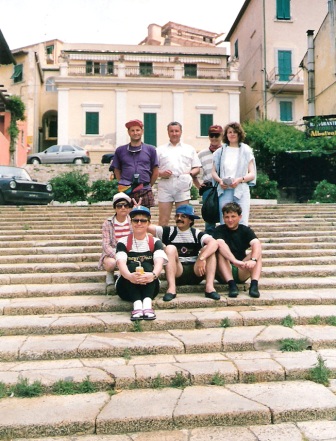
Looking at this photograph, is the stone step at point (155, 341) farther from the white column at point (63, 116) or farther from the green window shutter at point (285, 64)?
Answer: the green window shutter at point (285, 64)

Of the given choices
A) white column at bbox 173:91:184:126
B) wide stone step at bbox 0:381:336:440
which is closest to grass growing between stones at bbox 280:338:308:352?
wide stone step at bbox 0:381:336:440

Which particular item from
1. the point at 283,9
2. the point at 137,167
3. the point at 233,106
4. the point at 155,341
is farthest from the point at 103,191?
the point at 283,9

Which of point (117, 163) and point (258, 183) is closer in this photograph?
point (117, 163)

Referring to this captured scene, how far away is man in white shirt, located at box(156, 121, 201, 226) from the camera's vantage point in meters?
5.71

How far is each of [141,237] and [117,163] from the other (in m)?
1.28

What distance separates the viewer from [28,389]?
127 inches

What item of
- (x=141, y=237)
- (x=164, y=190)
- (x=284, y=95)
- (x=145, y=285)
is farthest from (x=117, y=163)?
(x=284, y=95)

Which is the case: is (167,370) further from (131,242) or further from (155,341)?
(131,242)

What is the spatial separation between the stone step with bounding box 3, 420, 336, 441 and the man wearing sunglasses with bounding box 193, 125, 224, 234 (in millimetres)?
2826

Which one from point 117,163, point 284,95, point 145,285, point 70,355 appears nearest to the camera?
point 70,355

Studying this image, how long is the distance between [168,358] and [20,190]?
9.27 m

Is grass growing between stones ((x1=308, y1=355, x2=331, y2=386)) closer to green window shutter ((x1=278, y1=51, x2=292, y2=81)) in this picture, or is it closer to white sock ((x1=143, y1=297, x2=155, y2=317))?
white sock ((x1=143, y1=297, x2=155, y2=317))

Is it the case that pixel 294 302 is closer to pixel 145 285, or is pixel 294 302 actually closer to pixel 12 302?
pixel 145 285

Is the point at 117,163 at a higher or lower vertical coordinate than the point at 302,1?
lower
